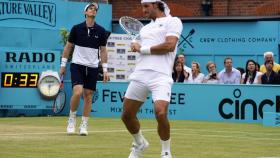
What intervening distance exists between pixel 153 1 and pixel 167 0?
20705mm

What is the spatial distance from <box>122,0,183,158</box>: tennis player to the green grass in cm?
115

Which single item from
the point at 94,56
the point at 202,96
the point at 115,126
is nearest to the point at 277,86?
the point at 202,96

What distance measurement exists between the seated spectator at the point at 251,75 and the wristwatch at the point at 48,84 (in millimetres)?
5450

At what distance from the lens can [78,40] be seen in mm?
15789

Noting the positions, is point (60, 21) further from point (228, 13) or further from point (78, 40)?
point (78, 40)

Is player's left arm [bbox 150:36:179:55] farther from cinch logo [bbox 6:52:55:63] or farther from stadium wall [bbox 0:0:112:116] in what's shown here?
cinch logo [bbox 6:52:55:63]

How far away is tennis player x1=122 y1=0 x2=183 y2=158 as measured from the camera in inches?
429

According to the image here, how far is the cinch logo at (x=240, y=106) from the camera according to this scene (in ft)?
70.7

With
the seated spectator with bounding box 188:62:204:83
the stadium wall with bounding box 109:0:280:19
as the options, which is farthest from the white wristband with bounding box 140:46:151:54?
the stadium wall with bounding box 109:0:280:19

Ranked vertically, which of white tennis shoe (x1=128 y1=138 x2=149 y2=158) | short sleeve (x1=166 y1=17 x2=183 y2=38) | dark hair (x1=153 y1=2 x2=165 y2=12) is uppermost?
dark hair (x1=153 y1=2 x2=165 y2=12)

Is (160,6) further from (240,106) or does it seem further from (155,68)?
(240,106)

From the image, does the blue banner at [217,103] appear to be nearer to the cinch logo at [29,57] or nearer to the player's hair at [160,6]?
the cinch logo at [29,57]

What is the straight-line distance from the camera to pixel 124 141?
1460 centimetres

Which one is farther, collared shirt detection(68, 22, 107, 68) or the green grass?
collared shirt detection(68, 22, 107, 68)
